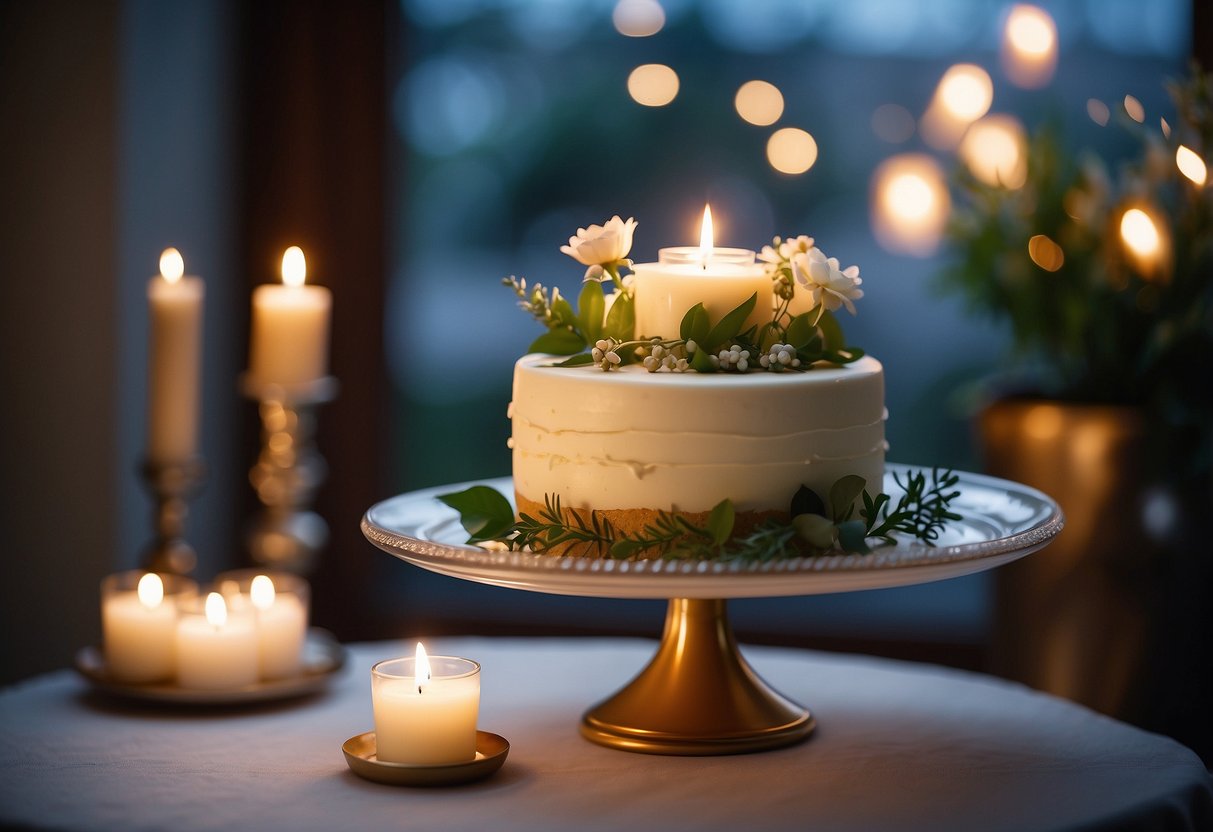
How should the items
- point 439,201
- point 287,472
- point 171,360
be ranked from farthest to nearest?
point 439,201 → point 287,472 → point 171,360

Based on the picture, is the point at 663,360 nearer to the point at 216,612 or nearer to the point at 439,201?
the point at 216,612

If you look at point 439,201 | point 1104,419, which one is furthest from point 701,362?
point 439,201

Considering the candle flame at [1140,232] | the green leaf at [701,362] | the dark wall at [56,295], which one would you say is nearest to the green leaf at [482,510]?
the green leaf at [701,362]

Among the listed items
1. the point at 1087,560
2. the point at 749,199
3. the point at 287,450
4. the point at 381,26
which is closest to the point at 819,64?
the point at 749,199

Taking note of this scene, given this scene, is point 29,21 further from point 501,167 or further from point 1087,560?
point 1087,560

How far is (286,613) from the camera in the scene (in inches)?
71.5

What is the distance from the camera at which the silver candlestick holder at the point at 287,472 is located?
7.30 ft

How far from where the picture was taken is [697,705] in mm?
1602

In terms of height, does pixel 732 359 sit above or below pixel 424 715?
above

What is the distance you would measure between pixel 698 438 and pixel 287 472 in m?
1.02

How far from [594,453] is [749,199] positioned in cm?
197

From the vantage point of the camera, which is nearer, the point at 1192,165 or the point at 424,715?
the point at 424,715

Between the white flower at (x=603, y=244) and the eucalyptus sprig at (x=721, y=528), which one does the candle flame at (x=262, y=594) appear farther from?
the white flower at (x=603, y=244)

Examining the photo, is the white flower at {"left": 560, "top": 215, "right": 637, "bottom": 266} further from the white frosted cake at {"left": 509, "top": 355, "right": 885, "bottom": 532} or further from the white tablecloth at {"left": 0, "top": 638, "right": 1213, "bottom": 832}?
the white tablecloth at {"left": 0, "top": 638, "right": 1213, "bottom": 832}
